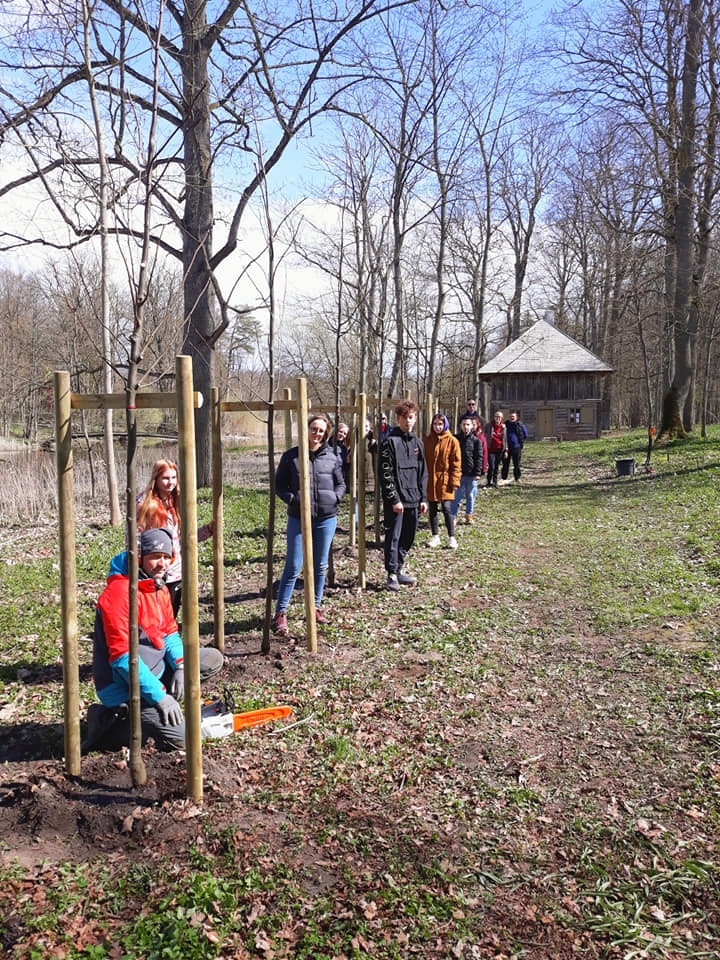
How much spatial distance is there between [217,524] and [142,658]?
4.01ft

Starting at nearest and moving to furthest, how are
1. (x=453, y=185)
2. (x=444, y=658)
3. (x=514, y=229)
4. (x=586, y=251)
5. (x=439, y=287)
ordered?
(x=444, y=658) → (x=453, y=185) → (x=439, y=287) → (x=514, y=229) → (x=586, y=251)

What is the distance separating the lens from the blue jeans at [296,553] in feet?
21.3

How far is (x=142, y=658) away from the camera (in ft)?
14.8

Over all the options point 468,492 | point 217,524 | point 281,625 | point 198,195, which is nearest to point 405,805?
point 217,524

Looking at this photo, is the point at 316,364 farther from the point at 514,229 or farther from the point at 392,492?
the point at 392,492

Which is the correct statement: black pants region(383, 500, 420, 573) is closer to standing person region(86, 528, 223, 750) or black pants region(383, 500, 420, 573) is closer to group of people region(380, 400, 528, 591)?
group of people region(380, 400, 528, 591)

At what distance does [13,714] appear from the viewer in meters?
5.05

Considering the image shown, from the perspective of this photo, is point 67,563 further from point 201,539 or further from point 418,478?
point 418,478

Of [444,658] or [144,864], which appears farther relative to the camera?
[444,658]

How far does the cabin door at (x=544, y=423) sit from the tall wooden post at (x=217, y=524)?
125 ft

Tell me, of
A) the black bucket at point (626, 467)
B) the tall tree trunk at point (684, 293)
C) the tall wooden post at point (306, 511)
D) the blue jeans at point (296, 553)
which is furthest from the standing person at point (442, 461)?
the tall tree trunk at point (684, 293)

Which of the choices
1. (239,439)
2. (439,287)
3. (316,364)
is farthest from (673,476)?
(239,439)

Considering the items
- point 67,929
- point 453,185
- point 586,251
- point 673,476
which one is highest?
point 586,251

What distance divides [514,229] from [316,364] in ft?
58.5
